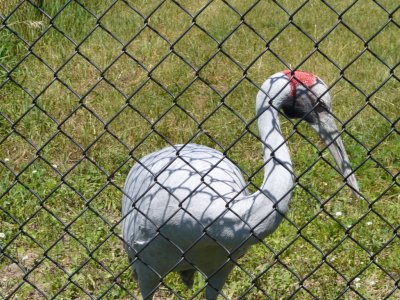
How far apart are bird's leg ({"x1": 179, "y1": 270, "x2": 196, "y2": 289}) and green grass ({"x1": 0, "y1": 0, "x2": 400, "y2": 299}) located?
157 mm

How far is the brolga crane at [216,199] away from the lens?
268 centimetres

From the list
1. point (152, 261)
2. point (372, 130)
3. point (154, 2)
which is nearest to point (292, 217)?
point (372, 130)

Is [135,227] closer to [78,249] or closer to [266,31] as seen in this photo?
[78,249]

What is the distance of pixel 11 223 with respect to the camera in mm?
4125

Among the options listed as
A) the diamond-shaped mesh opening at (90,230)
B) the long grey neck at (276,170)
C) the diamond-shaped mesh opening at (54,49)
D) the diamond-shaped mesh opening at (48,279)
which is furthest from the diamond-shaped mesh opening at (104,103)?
the long grey neck at (276,170)

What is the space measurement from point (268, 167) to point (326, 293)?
1.14 meters

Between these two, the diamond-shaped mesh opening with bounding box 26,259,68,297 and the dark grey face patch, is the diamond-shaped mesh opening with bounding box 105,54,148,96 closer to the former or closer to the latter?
the diamond-shaped mesh opening with bounding box 26,259,68,297

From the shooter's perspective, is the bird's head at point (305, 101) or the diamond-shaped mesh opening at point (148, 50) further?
the diamond-shaped mesh opening at point (148, 50)

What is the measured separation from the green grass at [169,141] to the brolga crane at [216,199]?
17 cm

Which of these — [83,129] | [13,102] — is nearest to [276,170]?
[83,129]

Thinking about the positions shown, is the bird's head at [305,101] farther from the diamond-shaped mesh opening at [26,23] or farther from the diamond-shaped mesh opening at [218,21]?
the diamond-shaped mesh opening at [218,21]

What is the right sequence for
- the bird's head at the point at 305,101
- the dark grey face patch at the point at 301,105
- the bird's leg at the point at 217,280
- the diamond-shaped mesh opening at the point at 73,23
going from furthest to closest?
the diamond-shaped mesh opening at the point at 73,23 < the bird's leg at the point at 217,280 < the dark grey face patch at the point at 301,105 < the bird's head at the point at 305,101

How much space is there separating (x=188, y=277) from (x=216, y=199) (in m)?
0.84

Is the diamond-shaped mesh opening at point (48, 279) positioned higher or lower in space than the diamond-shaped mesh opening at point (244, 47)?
lower
